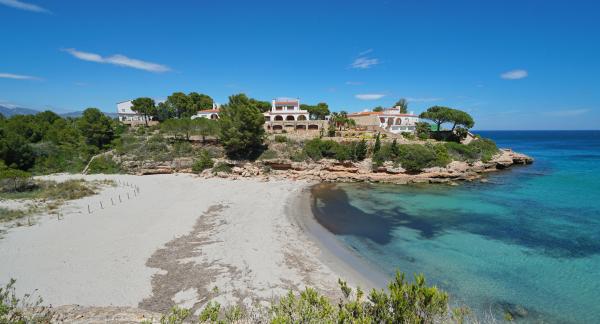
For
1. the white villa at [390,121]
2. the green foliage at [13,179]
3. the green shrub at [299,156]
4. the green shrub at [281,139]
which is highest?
the white villa at [390,121]

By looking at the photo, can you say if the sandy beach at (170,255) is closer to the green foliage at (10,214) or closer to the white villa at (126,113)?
the green foliage at (10,214)

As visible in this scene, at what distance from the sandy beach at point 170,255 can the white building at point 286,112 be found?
110 feet

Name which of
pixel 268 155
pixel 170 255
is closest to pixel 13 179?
pixel 170 255

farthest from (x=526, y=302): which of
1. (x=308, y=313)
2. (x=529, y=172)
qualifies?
(x=529, y=172)

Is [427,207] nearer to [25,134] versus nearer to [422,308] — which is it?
[422,308]

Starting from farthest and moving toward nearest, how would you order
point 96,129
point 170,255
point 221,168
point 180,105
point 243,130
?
point 180,105
point 96,129
point 243,130
point 221,168
point 170,255

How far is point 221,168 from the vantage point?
121 feet

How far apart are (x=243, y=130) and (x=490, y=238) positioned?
31.3m

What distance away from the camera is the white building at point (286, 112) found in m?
54.2

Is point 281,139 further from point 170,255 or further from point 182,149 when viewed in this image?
point 170,255

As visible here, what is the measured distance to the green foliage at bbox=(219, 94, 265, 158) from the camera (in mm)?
38094

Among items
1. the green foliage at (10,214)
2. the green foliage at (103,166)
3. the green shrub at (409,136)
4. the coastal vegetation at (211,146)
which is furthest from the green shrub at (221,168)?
the green shrub at (409,136)

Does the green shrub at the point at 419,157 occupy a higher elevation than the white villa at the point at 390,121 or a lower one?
lower

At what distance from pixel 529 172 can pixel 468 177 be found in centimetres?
1216
